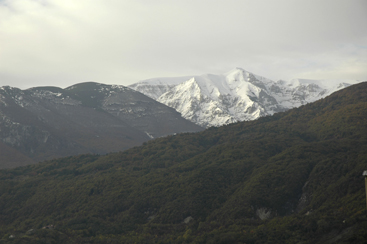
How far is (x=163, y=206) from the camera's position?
102500 mm

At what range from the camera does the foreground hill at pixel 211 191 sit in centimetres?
7312

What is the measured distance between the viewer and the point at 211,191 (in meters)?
104


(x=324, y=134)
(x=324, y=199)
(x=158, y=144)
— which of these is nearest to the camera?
(x=324, y=199)

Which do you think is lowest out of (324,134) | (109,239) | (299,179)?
→ (109,239)

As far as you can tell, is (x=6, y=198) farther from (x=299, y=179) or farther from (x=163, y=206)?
(x=299, y=179)

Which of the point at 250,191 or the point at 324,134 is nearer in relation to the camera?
the point at 250,191

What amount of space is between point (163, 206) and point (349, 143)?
190 feet

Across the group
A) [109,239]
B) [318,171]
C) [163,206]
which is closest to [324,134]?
[318,171]

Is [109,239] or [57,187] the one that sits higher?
[57,187]

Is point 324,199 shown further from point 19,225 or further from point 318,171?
point 19,225

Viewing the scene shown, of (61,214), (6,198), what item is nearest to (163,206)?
(61,214)

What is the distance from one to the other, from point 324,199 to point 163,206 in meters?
40.4

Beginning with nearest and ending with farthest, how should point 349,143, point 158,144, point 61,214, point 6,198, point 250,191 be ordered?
1. point 250,191
2. point 61,214
3. point 349,143
4. point 6,198
5. point 158,144

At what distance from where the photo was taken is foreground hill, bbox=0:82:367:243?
73.1 metres
